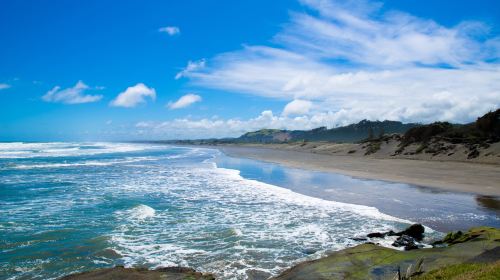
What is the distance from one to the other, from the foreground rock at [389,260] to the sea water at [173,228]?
1.37 meters

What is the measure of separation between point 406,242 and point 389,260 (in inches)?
128

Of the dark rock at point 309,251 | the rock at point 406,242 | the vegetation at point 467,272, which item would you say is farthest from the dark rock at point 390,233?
the vegetation at point 467,272

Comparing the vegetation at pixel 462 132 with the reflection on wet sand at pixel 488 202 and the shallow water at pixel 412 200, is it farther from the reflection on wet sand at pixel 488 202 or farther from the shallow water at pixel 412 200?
the reflection on wet sand at pixel 488 202

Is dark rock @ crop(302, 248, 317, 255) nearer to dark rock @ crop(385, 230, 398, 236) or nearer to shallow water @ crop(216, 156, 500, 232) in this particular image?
dark rock @ crop(385, 230, 398, 236)

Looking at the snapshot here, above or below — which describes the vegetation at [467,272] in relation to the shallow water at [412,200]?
above

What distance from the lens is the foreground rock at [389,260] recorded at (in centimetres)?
Answer: 909

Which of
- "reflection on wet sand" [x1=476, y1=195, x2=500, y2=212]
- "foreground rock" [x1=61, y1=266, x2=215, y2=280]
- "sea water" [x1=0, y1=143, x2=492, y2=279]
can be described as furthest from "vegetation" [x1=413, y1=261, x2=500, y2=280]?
"reflection on wet sand" [x1=476, y1=195, x2=500, y2=212]

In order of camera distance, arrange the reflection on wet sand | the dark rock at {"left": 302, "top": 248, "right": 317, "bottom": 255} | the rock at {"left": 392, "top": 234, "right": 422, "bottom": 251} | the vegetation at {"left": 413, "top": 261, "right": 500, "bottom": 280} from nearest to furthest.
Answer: the vegetation at {"left": 413, "top": 261, "right": 500, "bottom": 280} < the rock at {"left": 392, "top": 234, "right": 422, "bottom": 251} < the dark rock at {"left": 302, "top": 248, "right": 317, "bottom": 255} < the reflection on wet sand

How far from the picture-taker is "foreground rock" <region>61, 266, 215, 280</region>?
31.7 ft

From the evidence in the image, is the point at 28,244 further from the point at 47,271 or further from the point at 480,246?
the point at 480,246

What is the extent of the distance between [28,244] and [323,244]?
10.9 meters

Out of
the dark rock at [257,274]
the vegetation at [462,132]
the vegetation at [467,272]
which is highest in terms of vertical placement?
the vegetation at [462,132]

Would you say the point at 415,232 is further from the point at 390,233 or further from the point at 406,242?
the point at 406,242

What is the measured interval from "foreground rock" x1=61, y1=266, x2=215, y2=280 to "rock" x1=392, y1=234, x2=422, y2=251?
22.2 ft
